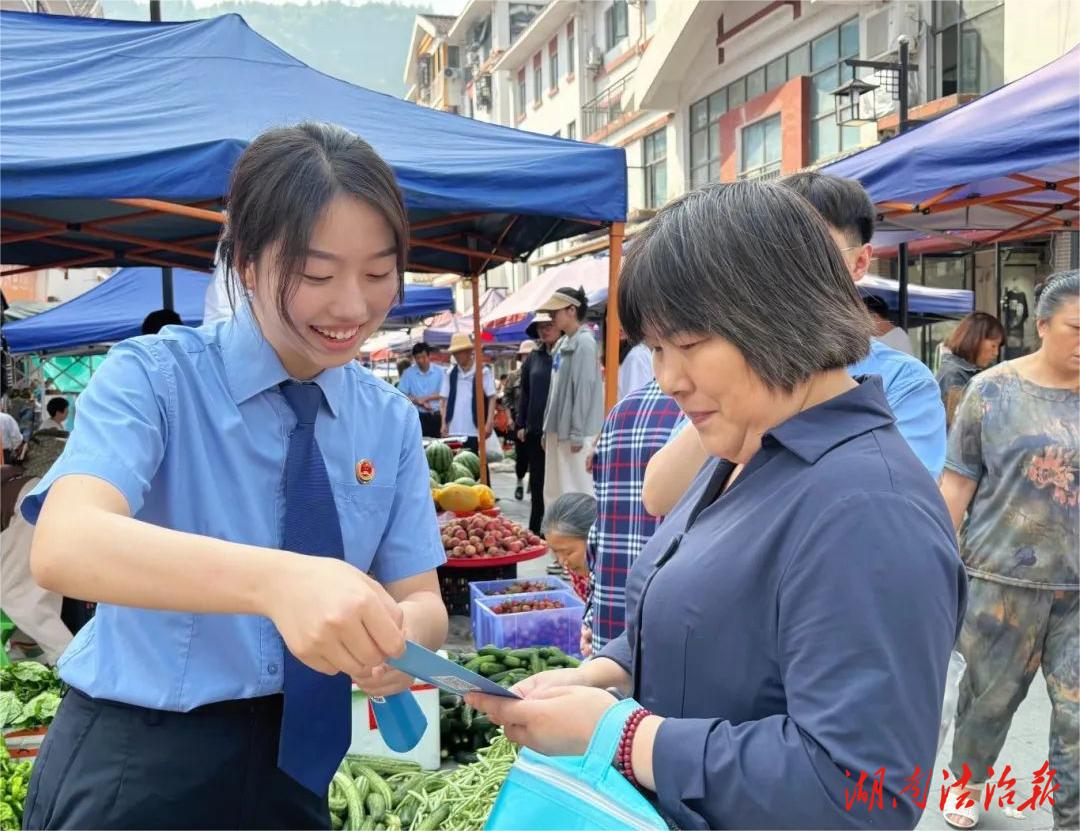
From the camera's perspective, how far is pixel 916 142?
5266 mm

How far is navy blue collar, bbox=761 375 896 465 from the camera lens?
1146 mm

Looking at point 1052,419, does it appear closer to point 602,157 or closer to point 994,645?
point 994,645

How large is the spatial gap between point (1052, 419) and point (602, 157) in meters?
2.73

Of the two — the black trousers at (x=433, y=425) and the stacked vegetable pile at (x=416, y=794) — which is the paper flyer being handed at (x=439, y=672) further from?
the black trousers at (x=433, y=425)

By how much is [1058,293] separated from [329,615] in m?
3.20

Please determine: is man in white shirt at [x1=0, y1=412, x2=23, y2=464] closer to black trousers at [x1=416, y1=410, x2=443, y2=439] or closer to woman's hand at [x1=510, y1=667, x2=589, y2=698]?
black trousers at [x1=416, y1=410, x2=443, y2=439]

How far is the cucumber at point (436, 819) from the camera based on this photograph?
298 centimetres

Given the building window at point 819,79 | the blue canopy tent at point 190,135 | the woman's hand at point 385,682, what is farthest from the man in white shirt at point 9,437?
the building window at point 819,79

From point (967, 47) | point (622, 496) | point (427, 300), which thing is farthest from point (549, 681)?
point (967, 47)

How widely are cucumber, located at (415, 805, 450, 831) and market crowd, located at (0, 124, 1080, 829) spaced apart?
158 centimetres

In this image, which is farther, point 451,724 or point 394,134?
point 394,134

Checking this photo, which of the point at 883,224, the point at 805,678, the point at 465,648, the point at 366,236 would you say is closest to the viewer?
the point at 805,678

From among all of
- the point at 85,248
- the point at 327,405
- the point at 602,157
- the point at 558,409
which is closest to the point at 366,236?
the point at 327,405

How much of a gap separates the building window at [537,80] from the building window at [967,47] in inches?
797
